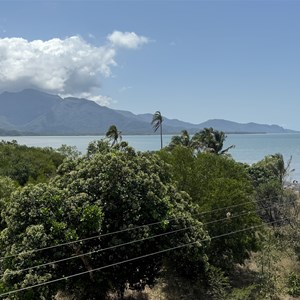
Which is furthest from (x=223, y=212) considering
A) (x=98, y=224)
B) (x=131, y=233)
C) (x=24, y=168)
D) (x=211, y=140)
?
(x=211, y=140)

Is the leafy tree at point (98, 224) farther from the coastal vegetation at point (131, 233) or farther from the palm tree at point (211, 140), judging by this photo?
the palm tree at point (211, 140)

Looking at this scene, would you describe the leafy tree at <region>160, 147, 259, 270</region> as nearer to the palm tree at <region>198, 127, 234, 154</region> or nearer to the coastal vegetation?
the coastal vegetation

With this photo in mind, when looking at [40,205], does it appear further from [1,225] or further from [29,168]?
[29,168]

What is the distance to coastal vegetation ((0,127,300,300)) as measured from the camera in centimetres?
1443

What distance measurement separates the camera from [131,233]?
15.7 meters

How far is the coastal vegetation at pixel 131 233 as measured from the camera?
14.4 metres

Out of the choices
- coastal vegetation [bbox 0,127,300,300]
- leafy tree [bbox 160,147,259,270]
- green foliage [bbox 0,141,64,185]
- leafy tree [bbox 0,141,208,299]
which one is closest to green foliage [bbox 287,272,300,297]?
coastal vegetation [bbox 0,127,300,300]

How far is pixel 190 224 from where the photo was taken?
17.2 metres

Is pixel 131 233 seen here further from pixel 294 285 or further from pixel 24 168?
pixel 24 168

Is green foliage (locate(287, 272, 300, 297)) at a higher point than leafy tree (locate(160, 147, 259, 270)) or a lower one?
lower

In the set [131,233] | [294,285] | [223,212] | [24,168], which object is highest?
[24,168]

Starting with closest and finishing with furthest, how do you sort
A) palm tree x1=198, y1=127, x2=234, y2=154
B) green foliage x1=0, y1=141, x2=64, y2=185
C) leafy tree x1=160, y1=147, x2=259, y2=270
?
leafy tree x1=160, y1=147, x2=259, y2=270 → green foliage x1=0, y1=141, x2=64, y2=185 → palm tree x1=198, y1=127, x2=234, y2=154

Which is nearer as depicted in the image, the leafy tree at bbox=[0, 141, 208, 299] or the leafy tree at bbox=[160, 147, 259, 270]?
the leafy tree at bbox=[0, 141, 208, 299]

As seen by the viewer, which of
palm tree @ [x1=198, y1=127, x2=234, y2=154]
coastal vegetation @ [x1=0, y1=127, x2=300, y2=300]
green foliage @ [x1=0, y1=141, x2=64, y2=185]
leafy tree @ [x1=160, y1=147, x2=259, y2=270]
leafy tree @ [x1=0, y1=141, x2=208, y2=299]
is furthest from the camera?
palm tree @ [x1=198, y1=127, x2=234, y2=154]
